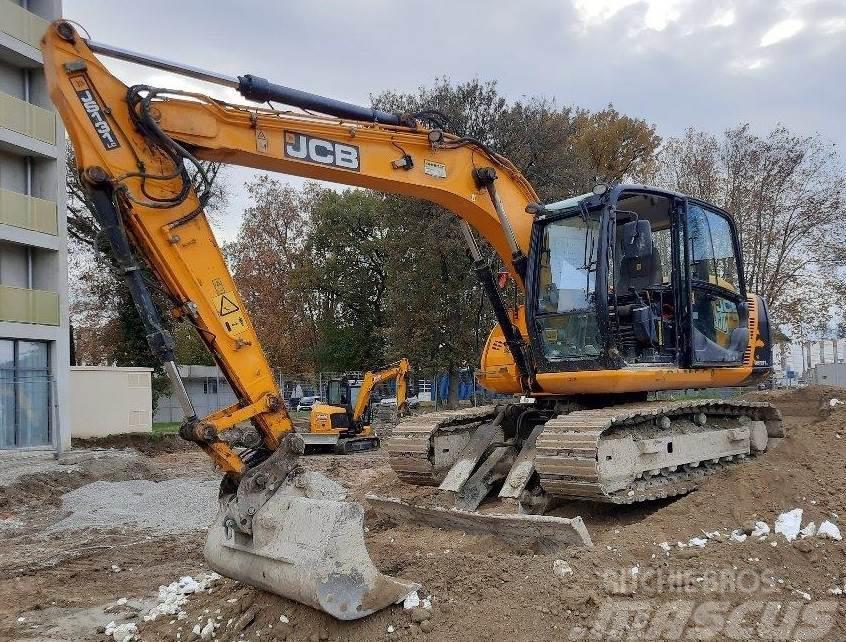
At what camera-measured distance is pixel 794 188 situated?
77.9 ft

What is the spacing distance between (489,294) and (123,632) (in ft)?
14.3

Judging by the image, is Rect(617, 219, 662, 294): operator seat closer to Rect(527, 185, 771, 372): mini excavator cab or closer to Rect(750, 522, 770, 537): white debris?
Rect(527, 185, 771, 372): mini excavator cab

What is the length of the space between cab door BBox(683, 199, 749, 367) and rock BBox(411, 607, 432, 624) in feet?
12.3

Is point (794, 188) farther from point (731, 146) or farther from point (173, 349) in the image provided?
point (173, 349)

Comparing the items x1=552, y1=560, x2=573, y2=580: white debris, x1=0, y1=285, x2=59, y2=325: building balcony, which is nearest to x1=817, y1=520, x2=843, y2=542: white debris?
x1=552, y1=560, x2=573, y2=580: white debris

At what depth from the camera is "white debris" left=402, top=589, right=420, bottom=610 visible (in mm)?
4648

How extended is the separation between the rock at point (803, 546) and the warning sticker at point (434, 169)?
3977 millimetres

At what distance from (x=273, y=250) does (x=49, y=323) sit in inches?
783

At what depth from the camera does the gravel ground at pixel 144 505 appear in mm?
9453

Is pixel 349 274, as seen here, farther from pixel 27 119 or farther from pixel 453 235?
pixel 27 119

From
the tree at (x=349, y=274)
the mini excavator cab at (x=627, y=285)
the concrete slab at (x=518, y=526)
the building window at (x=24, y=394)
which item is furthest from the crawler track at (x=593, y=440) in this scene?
the tree at (x=349, y=274)

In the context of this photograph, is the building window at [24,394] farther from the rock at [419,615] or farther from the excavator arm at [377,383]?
the rock at [419,615]

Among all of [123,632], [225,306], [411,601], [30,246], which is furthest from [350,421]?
[411,601]

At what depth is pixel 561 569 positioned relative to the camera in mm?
5027
